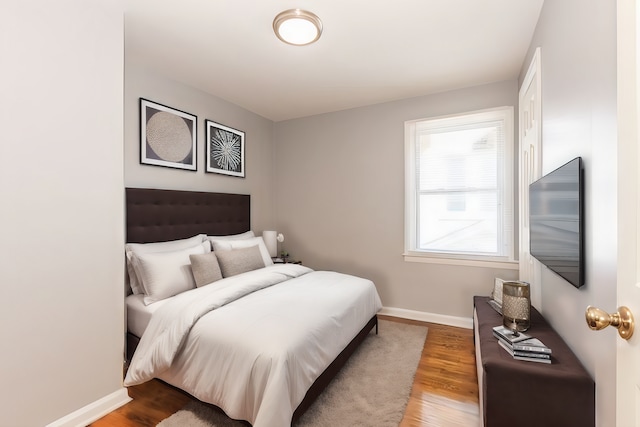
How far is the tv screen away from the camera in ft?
4.29

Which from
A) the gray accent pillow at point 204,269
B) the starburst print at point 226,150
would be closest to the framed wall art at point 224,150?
the starburst print at point 226,150

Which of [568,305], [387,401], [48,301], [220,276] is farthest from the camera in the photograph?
[220,276]

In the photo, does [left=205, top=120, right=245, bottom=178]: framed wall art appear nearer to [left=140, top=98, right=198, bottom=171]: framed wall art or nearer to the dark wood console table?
[left=140, top=98, right=198, bottom=171]: framed wall art

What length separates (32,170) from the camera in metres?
1.64

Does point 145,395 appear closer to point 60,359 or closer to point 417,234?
point 60,359

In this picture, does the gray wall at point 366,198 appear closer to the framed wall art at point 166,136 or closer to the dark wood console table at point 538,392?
the framed wall art at point 166,136

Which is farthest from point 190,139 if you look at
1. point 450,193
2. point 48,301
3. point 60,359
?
point 450,193

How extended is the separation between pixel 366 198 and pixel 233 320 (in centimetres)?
248

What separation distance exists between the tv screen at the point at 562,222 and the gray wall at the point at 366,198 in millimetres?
1555

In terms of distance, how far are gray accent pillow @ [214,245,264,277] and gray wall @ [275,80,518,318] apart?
132cm

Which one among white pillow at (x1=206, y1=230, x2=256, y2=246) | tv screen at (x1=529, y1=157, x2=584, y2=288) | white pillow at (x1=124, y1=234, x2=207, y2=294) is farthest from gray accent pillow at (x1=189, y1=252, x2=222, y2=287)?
tv screen at (x1=529, y1=157, x2=584, y2=288)

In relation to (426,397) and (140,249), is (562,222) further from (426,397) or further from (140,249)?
(140,249)

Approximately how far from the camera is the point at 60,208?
69.0 inches

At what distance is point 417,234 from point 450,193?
603 millimetres
